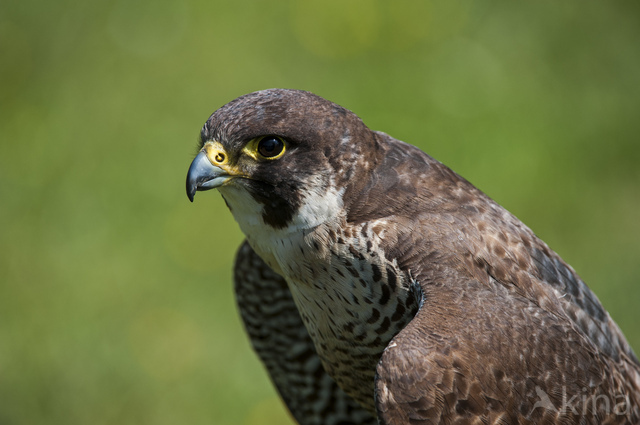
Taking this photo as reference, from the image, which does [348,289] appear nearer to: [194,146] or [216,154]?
[216,154]

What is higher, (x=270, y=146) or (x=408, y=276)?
(x=270, y=146)

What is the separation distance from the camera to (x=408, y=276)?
2.73 meters

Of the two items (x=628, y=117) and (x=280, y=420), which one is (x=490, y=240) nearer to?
(x=280, y=420)

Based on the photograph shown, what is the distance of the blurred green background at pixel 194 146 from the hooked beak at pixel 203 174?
2841mm

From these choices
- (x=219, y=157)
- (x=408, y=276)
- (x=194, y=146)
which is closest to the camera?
(x=408, y=276)

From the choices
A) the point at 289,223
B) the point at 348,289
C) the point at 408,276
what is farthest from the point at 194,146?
the point at 408,276

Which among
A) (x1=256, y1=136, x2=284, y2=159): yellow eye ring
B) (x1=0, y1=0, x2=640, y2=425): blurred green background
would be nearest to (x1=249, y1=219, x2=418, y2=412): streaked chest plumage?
(x1=256, y1=136, x2=284, y2=159): yellow eye ring

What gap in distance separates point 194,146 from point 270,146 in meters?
3.92

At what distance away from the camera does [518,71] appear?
23.8ft

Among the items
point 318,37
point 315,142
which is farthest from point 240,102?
point 318,37

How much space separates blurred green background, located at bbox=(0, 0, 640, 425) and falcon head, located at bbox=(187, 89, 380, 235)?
9.15 feet

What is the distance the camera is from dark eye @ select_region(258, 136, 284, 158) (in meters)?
2.81

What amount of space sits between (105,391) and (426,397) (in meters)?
3.40

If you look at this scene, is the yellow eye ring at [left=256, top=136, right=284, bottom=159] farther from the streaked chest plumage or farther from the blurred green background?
the blurred green background
